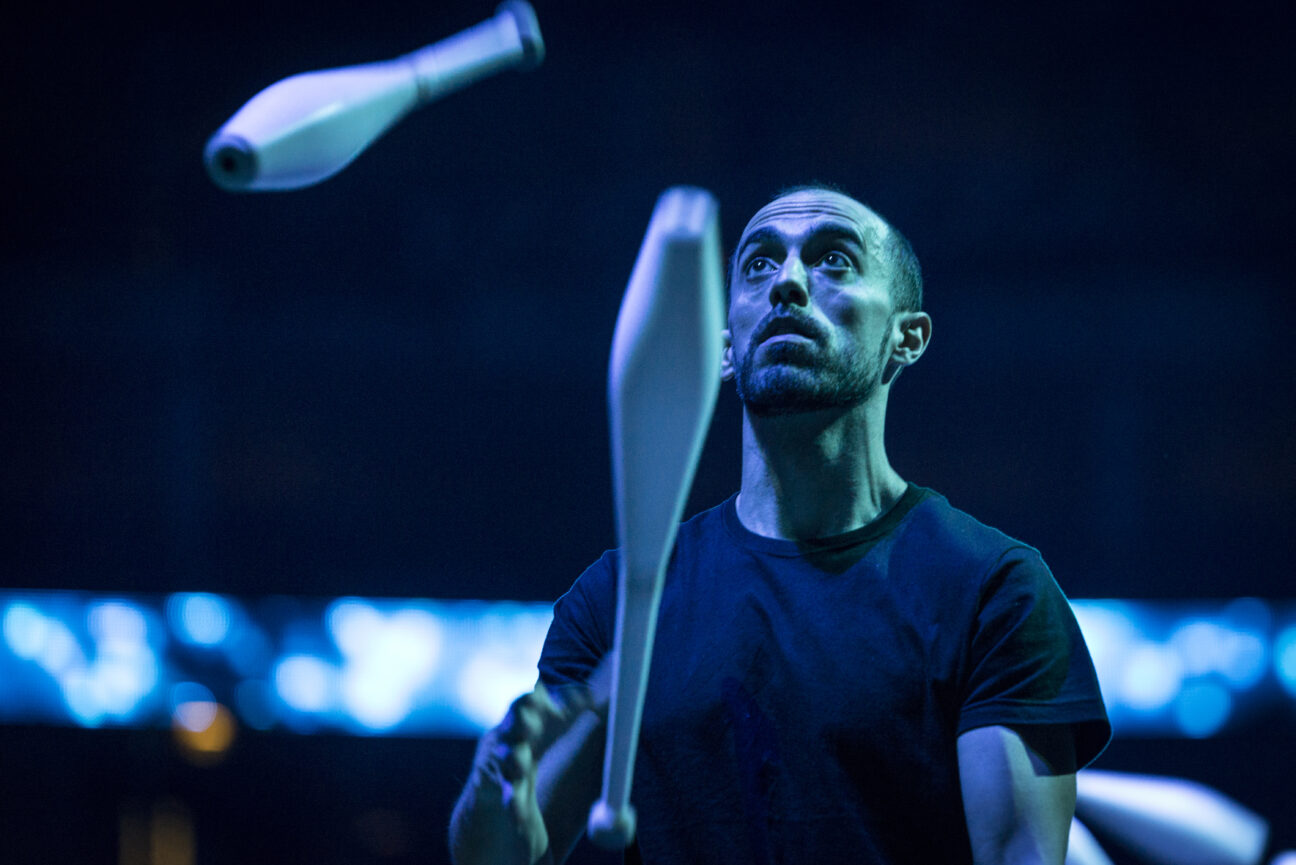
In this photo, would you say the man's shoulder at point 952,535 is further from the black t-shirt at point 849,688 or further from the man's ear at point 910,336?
the man's ear at point 910,336

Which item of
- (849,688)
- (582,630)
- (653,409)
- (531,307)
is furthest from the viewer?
(531,307)

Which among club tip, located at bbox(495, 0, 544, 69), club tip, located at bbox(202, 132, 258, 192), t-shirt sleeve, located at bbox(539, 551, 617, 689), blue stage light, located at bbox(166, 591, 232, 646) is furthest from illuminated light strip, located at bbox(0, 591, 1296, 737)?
club tip, located at bbox(202, 132, 258, 192)

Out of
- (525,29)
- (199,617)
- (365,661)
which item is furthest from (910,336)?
(199,617)

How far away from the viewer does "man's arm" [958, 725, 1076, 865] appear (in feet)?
2.34

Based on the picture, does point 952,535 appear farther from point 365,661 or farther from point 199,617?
point 199,617

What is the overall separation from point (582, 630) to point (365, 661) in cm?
101

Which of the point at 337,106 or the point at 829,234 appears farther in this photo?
the point at 829,234

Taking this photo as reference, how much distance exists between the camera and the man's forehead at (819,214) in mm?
871

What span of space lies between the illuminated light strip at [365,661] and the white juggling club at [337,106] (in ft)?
3.50

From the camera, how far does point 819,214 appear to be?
87cm

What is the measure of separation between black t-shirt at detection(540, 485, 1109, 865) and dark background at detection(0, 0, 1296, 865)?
21.4 inches

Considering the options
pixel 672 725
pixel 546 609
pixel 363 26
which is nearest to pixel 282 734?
pixel 546 609

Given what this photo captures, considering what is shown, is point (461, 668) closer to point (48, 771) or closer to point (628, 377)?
point (48, 771)

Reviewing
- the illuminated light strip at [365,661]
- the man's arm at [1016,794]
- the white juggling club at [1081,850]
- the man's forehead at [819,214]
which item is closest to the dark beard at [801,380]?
the man's forehead at [819,214]
